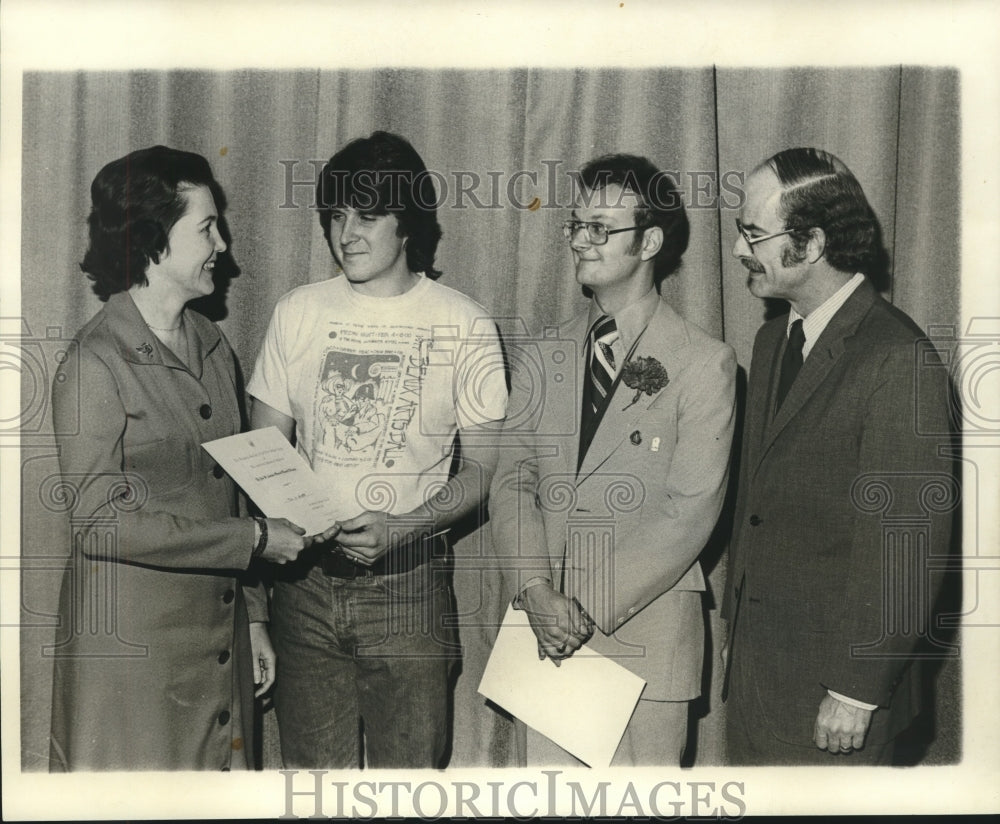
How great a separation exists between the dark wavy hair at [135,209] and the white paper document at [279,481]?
42 centimetres

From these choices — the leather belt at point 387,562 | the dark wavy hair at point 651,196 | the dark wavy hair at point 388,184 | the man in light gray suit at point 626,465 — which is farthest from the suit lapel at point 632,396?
the dark wavy hair at point 388,184

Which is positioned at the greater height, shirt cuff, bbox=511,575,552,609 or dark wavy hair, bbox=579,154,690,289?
dark wavy hair, bbox=579,154,690,289

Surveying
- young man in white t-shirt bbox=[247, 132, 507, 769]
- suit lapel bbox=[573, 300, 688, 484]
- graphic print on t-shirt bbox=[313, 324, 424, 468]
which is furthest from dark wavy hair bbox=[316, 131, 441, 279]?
suit lapel bbox=[573, 300, 688, 484]

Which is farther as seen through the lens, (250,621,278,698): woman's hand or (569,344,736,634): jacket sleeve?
(250,621,278,698): woman's hand

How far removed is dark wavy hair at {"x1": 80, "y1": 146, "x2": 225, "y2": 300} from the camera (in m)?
2.41

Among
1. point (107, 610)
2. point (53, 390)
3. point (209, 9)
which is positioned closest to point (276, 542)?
point (107, 610)

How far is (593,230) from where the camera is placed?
2.43 m

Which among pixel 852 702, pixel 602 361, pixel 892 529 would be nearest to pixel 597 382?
pixel 602 361

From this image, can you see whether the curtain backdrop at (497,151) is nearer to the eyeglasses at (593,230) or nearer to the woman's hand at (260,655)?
the eyeglasses at (593,230)

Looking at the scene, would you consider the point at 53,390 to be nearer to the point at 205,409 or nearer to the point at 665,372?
the point at 205,409

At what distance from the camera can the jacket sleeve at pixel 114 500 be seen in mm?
2344

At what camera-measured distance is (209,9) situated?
244cm

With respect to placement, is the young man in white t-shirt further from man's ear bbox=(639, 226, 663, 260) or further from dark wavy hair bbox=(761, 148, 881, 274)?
dark wavy hair bbox=(761, 148, 881, 274)

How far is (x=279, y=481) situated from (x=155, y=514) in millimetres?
265
